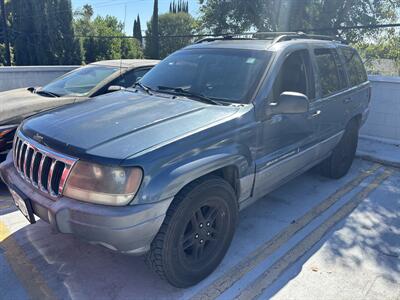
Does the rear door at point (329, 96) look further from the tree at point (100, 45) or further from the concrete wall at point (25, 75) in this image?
the tree at point (100, 45)

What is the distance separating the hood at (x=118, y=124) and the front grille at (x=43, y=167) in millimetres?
57

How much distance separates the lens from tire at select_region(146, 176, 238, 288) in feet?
8.16

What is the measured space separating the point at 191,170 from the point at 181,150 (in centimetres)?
15

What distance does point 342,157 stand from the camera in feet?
16.7

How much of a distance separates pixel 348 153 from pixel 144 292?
3751mm

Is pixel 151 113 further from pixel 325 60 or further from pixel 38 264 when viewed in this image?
pixel 325 60

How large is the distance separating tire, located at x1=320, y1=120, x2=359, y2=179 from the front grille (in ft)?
12.1

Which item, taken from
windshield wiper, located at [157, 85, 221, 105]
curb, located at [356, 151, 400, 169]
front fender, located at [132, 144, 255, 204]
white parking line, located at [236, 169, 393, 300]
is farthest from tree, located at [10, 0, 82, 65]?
front fender, located at [132, 144, 255, 204]

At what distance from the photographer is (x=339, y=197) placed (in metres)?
4.59

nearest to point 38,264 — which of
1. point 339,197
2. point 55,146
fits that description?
point 55,146

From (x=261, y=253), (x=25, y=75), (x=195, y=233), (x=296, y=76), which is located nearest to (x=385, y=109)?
(x=296, y=76)

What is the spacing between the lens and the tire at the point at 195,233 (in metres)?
2.49

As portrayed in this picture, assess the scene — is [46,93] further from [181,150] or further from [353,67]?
[353,67]

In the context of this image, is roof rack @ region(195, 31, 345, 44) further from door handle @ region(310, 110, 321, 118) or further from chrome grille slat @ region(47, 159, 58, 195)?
chrome grille slat @ region(47, 159, 58, 195)
